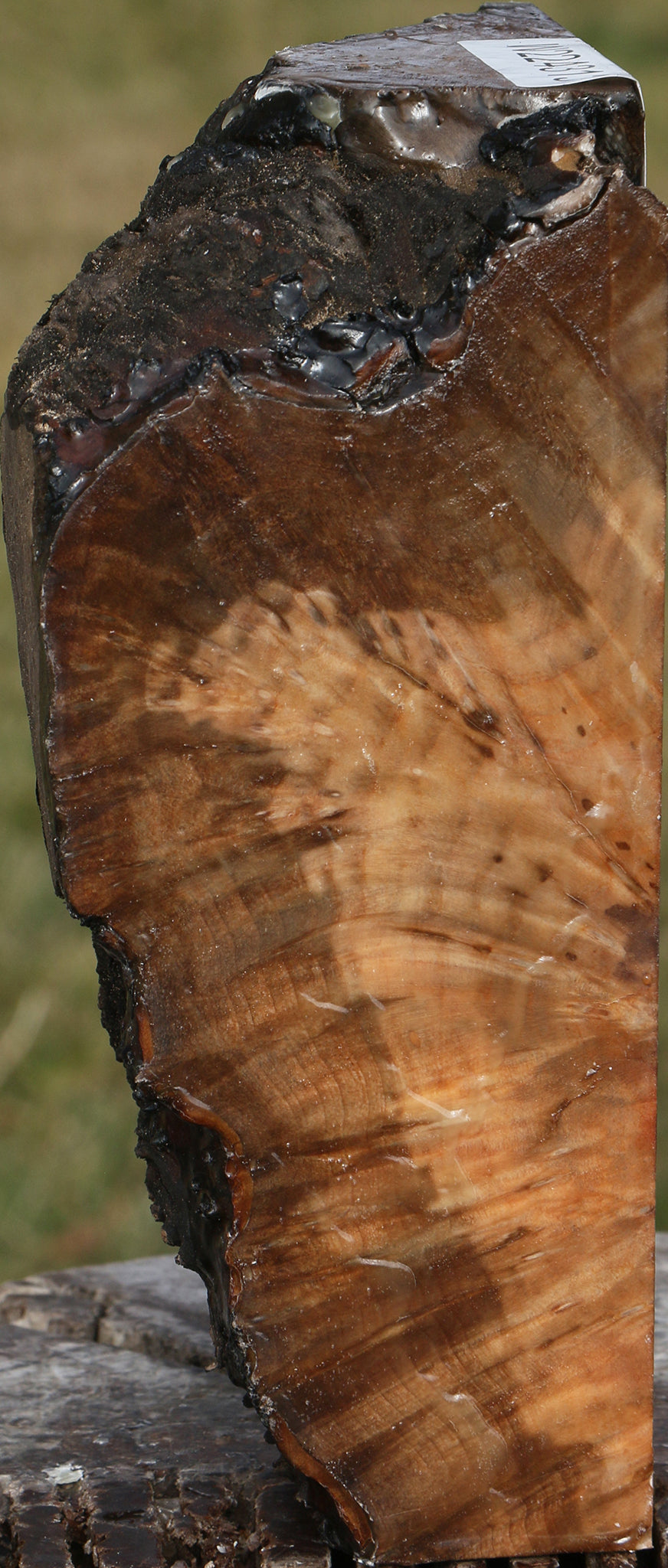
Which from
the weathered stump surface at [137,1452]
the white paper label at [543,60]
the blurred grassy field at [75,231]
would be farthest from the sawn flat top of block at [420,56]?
the blurred grassy field at [75,231]

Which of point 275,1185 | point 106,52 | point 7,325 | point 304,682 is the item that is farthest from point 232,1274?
point 106,52

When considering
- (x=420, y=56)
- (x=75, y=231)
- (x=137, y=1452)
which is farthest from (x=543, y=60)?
(x=75, y=231)

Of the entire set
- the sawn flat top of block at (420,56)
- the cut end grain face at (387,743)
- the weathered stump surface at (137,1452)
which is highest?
the sawn flat top of block at (420,56)

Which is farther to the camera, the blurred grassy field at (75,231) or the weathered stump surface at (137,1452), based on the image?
the blurred grassy field at (75,231)

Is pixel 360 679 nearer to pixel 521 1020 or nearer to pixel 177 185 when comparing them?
pixel 521 1020

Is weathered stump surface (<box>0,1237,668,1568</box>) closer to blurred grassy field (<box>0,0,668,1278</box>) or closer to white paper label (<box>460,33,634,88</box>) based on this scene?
blurred grassy field (<box>0,0,668,1278</box>)

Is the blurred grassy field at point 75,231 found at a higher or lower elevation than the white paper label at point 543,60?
lower

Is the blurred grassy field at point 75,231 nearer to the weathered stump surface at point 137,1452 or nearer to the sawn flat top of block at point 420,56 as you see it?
the weathered stump surface at point 137,1452
